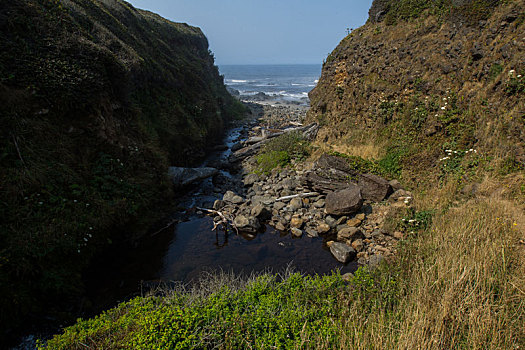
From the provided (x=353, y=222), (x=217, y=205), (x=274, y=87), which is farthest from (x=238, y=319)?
(x=274, y=87)

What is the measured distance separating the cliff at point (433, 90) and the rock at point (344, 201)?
8.88 ft

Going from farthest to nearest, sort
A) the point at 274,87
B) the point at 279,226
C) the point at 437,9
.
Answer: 1. the point at 274,87
2. the point at 437,9
3. the point at 279,226

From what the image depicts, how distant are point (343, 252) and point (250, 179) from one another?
291 inches

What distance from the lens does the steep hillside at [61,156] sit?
20.2ft

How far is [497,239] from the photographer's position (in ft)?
17.5

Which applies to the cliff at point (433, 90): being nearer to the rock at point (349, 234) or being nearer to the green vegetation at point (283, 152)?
the green vegetation at point (283, 152)

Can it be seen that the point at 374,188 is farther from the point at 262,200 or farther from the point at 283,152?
the point at 283,152

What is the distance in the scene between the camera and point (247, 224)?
9.90m

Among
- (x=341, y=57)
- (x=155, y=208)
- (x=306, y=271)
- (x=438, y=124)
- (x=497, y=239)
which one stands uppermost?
(x=341, y=57)

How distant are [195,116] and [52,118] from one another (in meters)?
12.0

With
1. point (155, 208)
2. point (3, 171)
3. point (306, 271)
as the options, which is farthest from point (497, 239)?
point (3, 171)

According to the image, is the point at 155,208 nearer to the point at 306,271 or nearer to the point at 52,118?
the point at 52,118

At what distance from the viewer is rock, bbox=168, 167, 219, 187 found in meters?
12.9

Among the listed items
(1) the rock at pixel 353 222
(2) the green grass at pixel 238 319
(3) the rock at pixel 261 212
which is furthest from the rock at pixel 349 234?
(2) the green grass at pixel 238 319
